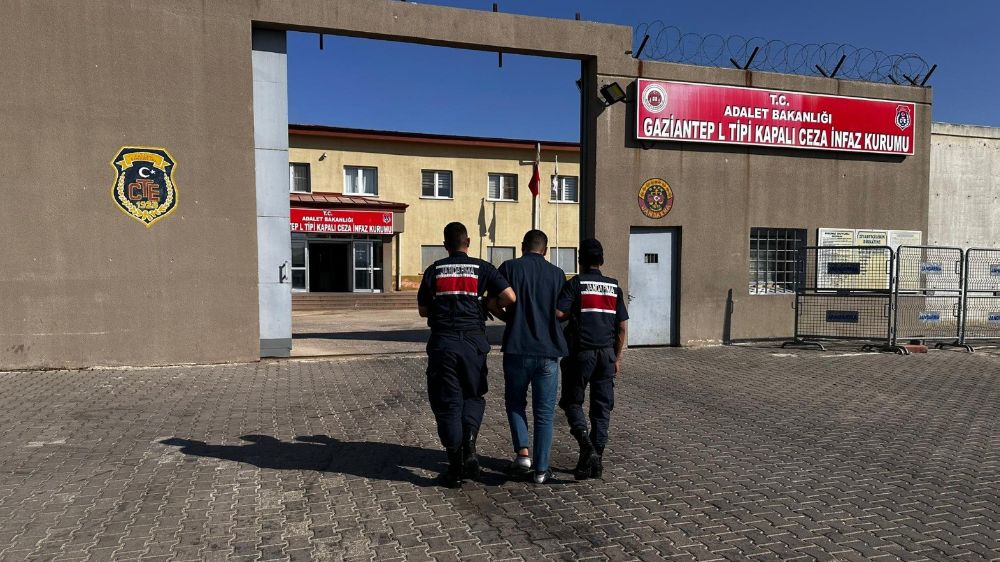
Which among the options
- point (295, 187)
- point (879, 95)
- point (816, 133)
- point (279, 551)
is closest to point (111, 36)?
point (279, 551)

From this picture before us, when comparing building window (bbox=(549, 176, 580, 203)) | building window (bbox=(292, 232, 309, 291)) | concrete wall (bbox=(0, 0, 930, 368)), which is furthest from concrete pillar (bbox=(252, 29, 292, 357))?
building window (bbox=(549, 176, 580, 203))

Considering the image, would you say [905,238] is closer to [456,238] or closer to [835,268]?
[835,268]

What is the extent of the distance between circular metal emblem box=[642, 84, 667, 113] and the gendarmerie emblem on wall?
7.45m

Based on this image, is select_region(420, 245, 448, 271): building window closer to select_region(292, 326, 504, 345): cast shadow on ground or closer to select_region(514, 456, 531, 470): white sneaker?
select_region(292, 326, 504, 345): cast shadow on ground

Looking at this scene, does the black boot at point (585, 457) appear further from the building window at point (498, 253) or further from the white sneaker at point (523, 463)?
the building window at point (498, 253)

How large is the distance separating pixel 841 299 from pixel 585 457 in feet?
30.8

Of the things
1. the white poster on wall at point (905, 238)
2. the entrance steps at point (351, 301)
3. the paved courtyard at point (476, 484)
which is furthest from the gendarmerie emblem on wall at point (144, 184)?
the entrance steps at point (351, 301)

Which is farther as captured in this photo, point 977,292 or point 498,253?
point 498,253

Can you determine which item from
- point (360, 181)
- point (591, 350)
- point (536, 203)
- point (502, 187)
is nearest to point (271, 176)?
point (591, 350)

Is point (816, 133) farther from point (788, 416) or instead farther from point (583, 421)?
point (583, 421)

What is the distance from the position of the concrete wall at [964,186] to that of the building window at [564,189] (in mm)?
17525

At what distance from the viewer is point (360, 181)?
27234mm

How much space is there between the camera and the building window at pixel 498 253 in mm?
28953

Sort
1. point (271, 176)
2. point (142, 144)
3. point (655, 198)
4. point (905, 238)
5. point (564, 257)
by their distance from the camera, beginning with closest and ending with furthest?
point (142, 144) < point (271, 176) < point (655, 198) < point (905, 238) < point (564, 257)
